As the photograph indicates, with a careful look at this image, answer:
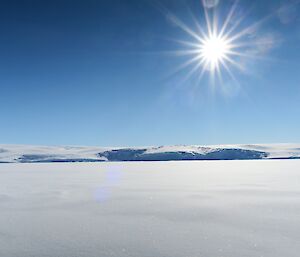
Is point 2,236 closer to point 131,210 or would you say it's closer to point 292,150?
point 131,210

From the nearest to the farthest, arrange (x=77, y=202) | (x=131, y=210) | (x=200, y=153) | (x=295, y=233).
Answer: (x=295, y=233)
(x=131, y=210)
(x=77, y=202)
(x=200, y=153)

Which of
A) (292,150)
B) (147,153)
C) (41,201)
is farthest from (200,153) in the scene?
(41,201)

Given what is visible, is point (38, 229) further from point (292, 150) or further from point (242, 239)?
point (292, 150)

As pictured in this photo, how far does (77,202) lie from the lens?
13078mm

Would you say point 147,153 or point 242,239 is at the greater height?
point 147,153

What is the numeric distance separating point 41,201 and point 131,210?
13.6 feet

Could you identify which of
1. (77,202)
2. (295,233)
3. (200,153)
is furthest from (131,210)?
(200,153)

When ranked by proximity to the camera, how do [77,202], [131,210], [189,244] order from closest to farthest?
[189,244] < [131,210] < [77,202]

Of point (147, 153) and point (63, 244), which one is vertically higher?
point (147, 153)

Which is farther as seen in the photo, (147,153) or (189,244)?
(147,153)

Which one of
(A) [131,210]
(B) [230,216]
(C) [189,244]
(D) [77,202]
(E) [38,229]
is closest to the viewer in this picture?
(C) [189,244]

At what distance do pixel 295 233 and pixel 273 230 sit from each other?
1.69ft

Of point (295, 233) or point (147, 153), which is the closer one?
point (295, 233)

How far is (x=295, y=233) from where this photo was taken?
757 cm
